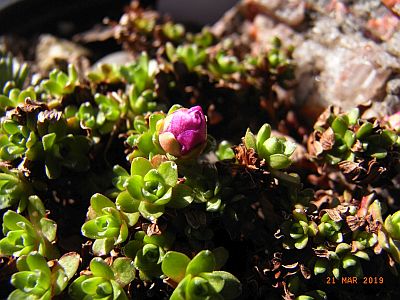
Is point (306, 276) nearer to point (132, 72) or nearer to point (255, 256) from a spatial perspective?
point (255, 256)

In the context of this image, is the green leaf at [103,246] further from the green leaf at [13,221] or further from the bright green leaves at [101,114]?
the bright green leaves at [101,114]

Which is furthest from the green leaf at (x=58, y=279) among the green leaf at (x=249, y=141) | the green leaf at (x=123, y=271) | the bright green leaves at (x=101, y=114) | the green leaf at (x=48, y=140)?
the green leaf at (x=249, y=141)


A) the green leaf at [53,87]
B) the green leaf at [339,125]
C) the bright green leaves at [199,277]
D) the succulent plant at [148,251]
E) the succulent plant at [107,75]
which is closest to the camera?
the bright green leaves at [199,277]

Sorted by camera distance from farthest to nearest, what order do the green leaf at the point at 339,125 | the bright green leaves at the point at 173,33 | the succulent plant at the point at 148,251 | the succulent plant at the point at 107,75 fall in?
the bright green leaves at the point at 173,33 < the succulent plant at the point at 107,75 < the green leaf at the point at 339,125 < the succulent plant at the point at 148,251

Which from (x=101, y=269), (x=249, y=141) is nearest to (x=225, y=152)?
(x=249, y=141)

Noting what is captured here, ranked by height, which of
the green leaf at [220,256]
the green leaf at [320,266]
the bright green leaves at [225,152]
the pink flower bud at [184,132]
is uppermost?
the pink flower bud at [184,132]

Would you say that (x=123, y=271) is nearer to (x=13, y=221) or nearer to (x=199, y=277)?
(x=199, y=277)

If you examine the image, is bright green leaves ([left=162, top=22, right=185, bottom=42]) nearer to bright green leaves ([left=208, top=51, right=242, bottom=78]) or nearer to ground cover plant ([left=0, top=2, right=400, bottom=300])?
bright green leaves ([left=208, top=51, right=242, bottom=78])

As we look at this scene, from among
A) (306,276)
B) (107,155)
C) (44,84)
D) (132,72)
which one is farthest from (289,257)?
(44,84)
